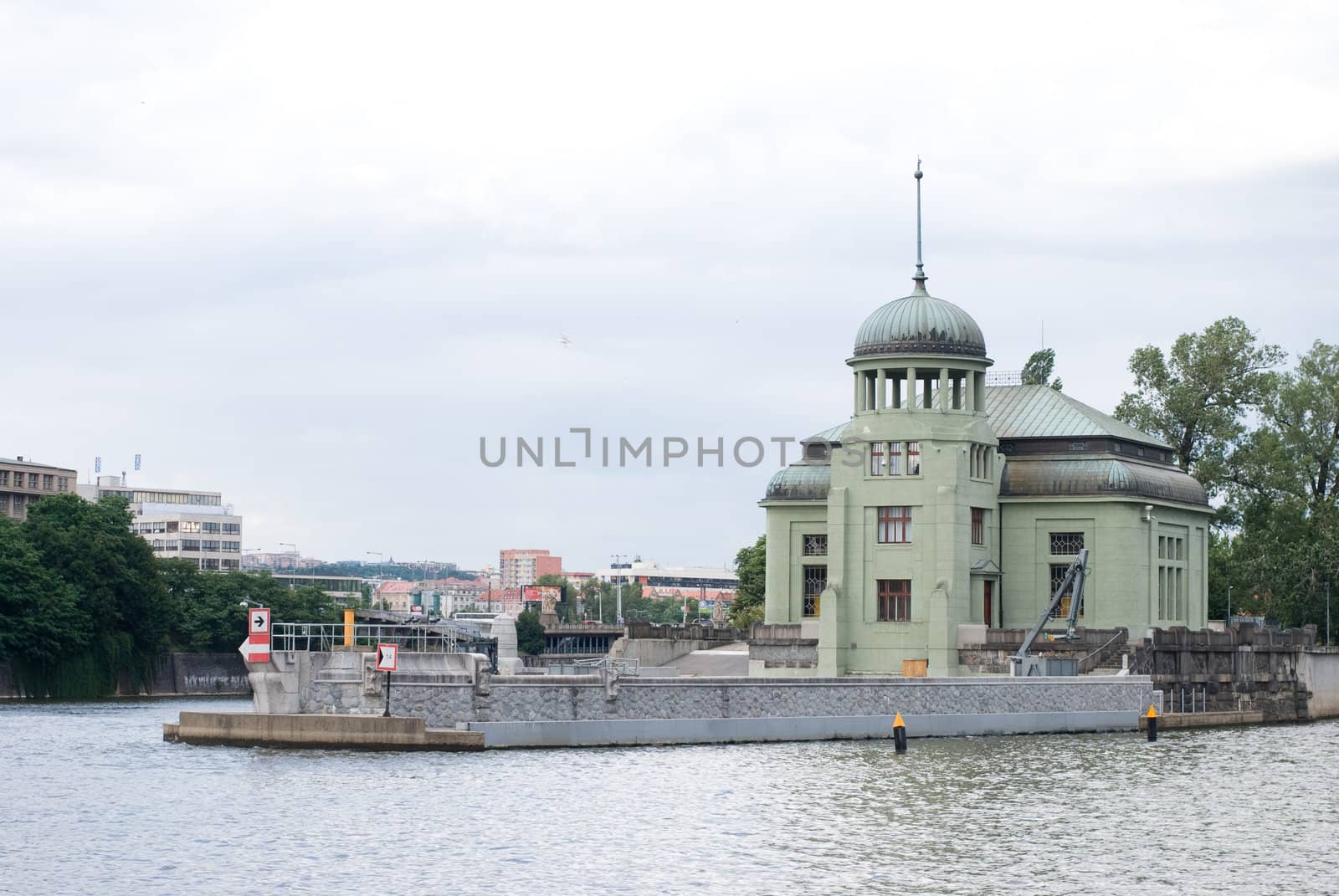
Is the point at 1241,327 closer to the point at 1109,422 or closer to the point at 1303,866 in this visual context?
the point at 1109,422

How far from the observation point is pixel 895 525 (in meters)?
93.9

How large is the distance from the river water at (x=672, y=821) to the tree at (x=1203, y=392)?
171 ft

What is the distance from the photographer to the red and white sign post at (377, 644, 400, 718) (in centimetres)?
6250

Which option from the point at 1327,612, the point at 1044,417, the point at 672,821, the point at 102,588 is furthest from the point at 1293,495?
the point at 672,821

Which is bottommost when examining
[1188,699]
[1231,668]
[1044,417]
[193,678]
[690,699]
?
[193,678]

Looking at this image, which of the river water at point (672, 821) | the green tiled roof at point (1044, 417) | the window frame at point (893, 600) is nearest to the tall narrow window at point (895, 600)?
the window frame at point (893, 600)

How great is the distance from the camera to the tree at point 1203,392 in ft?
393

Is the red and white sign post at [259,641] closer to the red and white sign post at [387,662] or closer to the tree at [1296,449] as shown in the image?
the red and white sign post at [387,662]

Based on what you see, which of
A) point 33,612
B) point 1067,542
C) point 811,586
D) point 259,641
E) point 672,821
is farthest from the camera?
point 33,612

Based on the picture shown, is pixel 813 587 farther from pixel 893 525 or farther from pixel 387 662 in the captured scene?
pixel 387 662

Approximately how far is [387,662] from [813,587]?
41784 mm

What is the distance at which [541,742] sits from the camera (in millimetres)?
64812

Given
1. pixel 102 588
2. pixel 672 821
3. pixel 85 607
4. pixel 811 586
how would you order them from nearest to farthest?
pixel 672 821, pixel 811 586, pixel 85 607, pixel 102 588

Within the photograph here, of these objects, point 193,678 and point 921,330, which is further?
point 193,678
